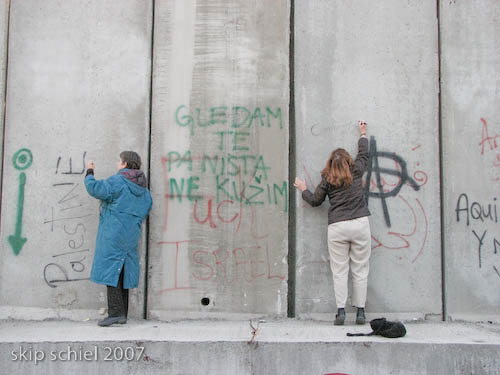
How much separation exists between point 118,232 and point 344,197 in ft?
6.93

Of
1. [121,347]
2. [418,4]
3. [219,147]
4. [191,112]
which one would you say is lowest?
[121,347]

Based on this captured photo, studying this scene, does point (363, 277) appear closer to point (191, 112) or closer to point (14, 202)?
point (191, 112)

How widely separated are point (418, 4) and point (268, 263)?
3.13 m

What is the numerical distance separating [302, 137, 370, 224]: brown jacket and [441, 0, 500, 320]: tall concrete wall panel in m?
1.01

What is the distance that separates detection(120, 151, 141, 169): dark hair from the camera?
5.00 metres

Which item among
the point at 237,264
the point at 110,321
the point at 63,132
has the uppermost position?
the point at 63,132

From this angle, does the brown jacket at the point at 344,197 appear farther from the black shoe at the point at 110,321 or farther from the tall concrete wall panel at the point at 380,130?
the black shoe at the point at 110,321

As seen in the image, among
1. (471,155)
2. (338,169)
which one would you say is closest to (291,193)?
(338,169)

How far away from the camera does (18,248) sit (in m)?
5.29

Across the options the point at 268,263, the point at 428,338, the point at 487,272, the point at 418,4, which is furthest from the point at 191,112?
the point at 487,272

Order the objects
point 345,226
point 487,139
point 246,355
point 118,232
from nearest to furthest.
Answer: point 246,355 < point 118,232 < point 345,226 < point 487,139

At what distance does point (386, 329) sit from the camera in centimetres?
445

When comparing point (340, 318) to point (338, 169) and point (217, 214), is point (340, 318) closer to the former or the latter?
point (338, 169)

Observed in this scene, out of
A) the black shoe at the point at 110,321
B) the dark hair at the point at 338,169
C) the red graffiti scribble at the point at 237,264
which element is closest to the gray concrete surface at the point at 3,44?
the black shoe at the point at 110,321
